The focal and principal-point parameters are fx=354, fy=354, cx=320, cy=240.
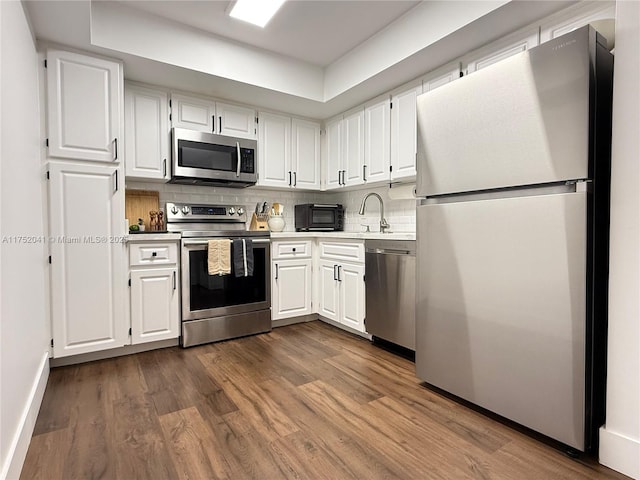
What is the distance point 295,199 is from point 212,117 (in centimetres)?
130

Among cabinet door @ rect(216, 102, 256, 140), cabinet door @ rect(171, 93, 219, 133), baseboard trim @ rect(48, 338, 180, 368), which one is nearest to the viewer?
baseboard trim @ rect(48, 338, 180, 368)

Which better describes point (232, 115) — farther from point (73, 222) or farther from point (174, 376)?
point (174, 376)

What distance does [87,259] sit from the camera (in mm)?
2490

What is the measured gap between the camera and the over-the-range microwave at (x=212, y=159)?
3.06 m

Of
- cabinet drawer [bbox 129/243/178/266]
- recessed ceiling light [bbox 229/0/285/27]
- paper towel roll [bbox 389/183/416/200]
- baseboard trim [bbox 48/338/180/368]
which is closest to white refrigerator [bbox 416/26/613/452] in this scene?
paper towel roll [bbox 389/183/416/200]

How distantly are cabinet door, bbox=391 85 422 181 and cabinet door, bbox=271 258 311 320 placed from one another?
125 cm

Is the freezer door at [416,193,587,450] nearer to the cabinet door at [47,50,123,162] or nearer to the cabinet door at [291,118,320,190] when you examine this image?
the cabinet door at [291,118,320,190]

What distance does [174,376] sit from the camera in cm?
233

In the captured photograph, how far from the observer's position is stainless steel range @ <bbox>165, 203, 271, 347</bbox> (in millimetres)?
2887

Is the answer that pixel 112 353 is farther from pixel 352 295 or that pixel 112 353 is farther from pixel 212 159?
pixel 352 295

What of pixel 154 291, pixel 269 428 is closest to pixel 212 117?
pixel 154 291

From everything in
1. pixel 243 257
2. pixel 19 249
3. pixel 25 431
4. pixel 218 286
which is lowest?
pixel 25 431

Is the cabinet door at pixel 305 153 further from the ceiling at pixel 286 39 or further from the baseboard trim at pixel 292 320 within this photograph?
the baseboard trim at pixel 292 320

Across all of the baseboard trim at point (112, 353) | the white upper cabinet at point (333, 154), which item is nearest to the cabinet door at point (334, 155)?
the white upper cabinet at point (333, 154)
